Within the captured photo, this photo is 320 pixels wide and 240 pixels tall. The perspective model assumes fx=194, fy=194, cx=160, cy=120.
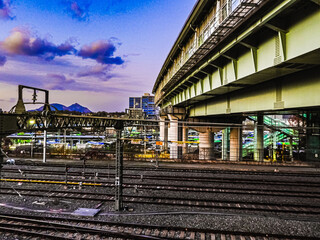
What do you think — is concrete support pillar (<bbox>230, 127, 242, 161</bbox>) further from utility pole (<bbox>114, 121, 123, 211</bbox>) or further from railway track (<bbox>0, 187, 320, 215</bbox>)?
utility pole (<bbox>114, 121, 123, 211</bbox>)

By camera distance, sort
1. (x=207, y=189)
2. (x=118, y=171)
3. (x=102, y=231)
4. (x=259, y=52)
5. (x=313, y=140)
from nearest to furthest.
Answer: (x=102, y=231) < (x=259, y=52) < (x=118, y=171) < (x=207, y=189) < (x=313, y=140)

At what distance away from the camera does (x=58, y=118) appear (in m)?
10.9

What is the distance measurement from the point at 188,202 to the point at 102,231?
3.82 metres

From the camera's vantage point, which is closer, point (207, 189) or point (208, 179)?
point (207, 189)

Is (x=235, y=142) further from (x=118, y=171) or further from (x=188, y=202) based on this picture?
(x=118, y=171)

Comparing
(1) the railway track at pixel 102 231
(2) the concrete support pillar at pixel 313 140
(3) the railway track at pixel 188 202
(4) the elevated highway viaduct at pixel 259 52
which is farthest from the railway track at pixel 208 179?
(2) the concrete support pillar at pixel 313 140

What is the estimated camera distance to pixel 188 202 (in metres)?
8.26

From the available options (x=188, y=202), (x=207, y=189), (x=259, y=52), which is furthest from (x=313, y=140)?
(x=188, y=202)

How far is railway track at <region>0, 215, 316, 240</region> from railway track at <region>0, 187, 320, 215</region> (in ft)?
4.88

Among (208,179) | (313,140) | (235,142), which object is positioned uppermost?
(313,140)

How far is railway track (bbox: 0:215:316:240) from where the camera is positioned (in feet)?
18.5

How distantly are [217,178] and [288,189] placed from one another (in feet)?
11.8

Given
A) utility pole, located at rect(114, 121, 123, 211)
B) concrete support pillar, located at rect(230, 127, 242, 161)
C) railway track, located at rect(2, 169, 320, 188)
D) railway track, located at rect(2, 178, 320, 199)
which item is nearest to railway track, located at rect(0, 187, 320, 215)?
utility pole, located at rect(114, 121, 123, 211)

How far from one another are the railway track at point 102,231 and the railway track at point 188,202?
149 centimetres
